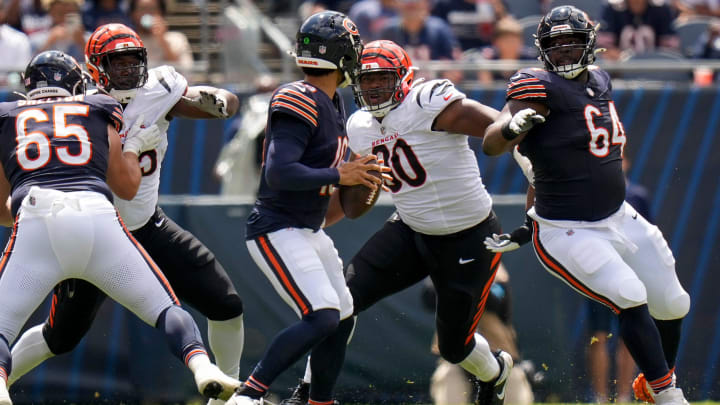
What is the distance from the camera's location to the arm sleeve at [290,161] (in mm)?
4562

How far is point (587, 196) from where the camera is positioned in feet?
16.0

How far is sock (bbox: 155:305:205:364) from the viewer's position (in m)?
4.41

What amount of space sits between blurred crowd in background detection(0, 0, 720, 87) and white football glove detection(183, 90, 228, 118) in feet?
11.7

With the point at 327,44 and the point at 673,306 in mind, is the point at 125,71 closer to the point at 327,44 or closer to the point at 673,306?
the point at 327,44

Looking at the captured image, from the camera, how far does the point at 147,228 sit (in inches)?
208

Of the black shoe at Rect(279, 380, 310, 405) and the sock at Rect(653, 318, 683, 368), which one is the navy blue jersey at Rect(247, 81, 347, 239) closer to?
the black shoe at Rect(279, 380, 310, 405)

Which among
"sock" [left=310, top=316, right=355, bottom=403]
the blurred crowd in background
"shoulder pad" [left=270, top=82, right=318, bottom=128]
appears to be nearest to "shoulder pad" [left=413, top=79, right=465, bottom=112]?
"shoulder pad" [left=270, top=82, right=318, bottom=128]

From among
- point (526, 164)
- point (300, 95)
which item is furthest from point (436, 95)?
point (300, 95)

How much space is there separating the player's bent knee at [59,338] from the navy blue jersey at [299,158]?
3.64ft

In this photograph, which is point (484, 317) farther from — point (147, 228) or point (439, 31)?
point (439, 31)

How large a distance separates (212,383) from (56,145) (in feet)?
4.11

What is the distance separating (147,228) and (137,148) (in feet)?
1.80

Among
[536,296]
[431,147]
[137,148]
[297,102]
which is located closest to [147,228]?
[137,148]

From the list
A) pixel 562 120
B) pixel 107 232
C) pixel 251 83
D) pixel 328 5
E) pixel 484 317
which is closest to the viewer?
pixel 107 232
